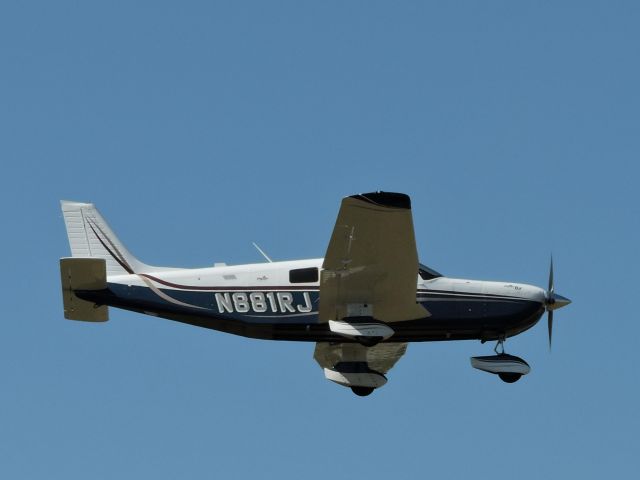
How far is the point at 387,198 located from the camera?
1702 cm

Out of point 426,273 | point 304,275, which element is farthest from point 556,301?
point 304,275

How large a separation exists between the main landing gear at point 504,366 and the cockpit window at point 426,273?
5.55 ft

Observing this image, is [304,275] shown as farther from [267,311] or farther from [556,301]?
[556,301]

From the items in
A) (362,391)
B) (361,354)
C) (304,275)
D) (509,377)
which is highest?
(304,275)

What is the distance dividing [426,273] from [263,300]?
2968mm

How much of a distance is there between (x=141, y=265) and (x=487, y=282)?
628 cm

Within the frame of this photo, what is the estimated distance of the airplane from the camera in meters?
18.5

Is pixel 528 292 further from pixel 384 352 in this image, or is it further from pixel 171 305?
pixel 171 305

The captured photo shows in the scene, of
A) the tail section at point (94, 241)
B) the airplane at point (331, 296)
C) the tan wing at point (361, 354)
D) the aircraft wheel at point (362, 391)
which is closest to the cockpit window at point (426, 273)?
the airplane at point (331, 296)

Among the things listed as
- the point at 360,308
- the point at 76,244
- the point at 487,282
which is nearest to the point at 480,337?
the point at 487,282

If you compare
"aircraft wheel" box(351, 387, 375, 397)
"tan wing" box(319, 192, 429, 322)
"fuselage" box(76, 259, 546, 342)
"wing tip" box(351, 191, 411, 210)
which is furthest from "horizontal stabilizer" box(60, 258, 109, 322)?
"wing tip" box(351, 191, 411, 210)

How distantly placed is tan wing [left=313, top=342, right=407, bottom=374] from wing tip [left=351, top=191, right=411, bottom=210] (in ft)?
13.4

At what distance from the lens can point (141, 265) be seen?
1992cm

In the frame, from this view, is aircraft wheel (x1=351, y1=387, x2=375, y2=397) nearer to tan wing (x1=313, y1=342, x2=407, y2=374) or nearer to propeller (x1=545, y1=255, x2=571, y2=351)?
tan wing (x1=313, y1=342, x2=407, y2=374)
